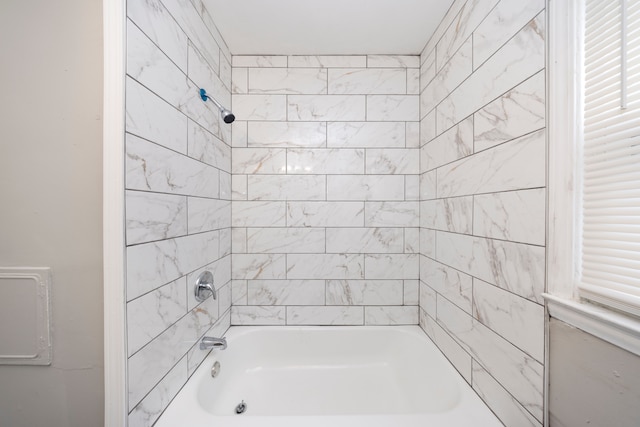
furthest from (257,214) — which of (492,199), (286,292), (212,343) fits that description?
(492,199)

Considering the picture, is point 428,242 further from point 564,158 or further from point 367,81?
point 367,81

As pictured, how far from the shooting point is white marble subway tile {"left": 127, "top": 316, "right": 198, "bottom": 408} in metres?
0.76

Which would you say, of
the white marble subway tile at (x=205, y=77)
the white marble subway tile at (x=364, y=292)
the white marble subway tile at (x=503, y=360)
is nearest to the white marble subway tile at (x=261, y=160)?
the white marble subway tile at (x=205, y=77)

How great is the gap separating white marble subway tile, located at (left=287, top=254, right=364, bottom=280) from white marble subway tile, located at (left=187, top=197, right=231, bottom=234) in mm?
475

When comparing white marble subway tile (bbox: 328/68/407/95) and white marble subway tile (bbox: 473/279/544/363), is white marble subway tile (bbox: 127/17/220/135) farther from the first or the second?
white marble subway tile (bbox: 473/279/544/363)

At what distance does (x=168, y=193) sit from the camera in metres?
0.93

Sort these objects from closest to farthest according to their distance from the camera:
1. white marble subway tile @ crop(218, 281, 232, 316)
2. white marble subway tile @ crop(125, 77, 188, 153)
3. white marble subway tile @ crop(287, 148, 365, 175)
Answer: white marble subway tile @ crop(125, 77, 188, 153), white marble subway tile @ crop(218, 281, 232, 316), white marble subway tile @ crop(287, 148, 365, 175)

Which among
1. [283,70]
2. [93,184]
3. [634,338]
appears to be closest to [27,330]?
[93,184]

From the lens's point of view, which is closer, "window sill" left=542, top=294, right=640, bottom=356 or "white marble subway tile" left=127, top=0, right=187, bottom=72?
"window sill" left=542, top=294, right=640, bottom=356

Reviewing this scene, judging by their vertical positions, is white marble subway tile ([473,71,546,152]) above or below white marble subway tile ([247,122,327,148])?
below

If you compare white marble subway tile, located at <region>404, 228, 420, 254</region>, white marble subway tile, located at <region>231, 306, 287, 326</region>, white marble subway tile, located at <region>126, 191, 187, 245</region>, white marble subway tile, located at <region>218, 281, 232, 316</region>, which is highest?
white marble subway tile, located at <region>126, 191, 187, 245</region>

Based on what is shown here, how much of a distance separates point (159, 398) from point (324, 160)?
1.39 metres

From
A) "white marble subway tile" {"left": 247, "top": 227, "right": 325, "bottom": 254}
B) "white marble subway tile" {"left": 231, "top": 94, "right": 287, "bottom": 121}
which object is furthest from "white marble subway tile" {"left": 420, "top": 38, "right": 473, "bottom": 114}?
"white marble subway tile" {"left": 247, "top": 227, "right": 325, "bottom": 254}

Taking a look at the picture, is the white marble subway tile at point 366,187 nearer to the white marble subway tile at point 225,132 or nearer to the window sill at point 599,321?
the white marble subway tile at point 225,132
